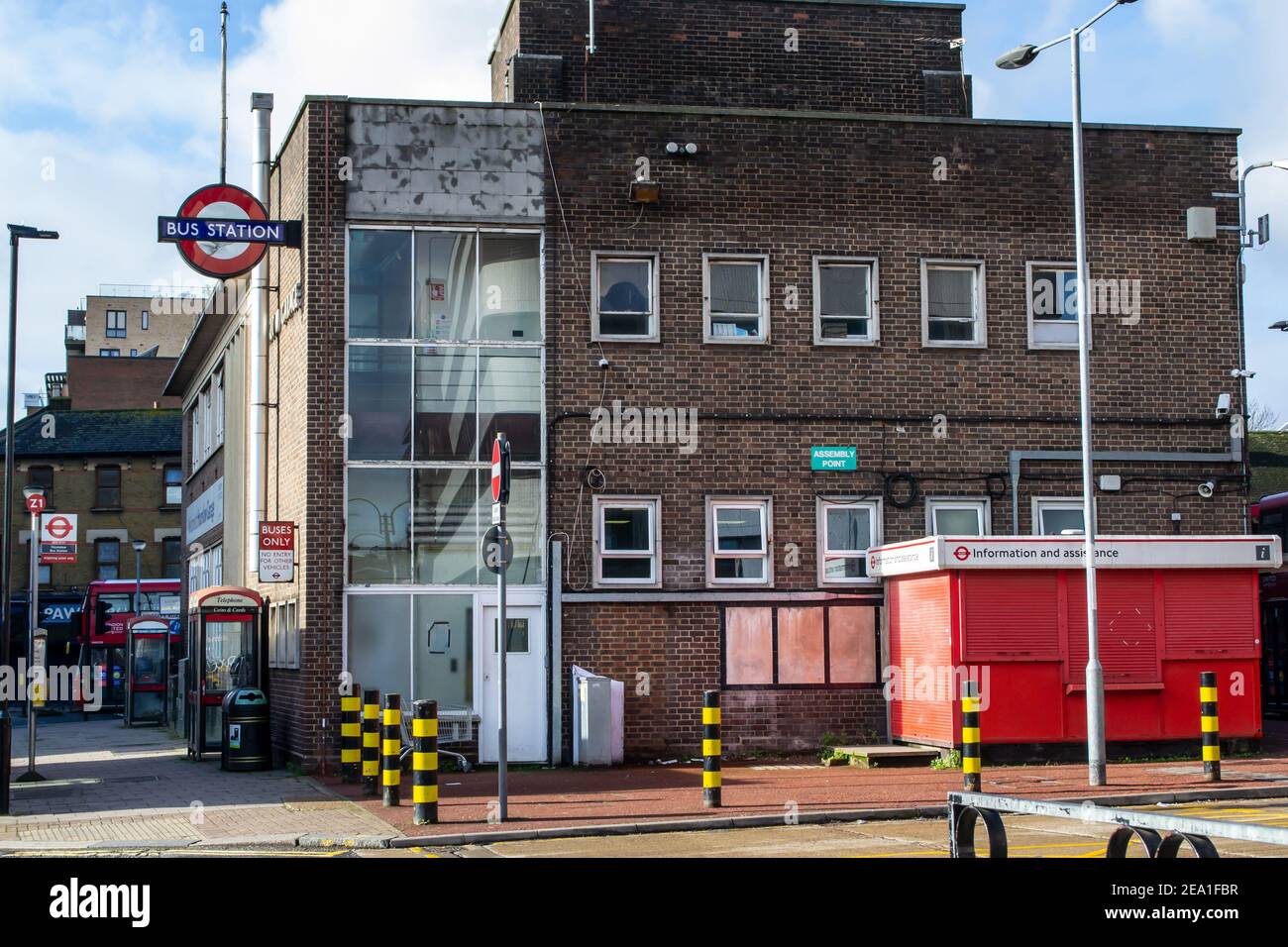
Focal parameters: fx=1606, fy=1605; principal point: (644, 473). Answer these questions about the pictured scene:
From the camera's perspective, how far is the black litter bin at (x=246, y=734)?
2231 centimetres

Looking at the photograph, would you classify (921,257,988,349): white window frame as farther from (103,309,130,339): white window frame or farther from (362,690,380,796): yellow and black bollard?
(103,309,130,339): white window frame

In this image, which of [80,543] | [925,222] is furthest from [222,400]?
[80,543]

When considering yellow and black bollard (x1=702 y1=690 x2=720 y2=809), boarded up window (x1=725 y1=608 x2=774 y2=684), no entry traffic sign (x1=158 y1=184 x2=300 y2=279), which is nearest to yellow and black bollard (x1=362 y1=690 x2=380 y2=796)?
yellow and black bollard (x1=702 y1=690 x2=720 y2=809)

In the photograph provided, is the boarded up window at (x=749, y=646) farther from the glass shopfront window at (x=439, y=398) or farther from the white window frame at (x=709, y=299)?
the white window frame at (x=709, y=299)

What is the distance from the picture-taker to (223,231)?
2248 centimetres

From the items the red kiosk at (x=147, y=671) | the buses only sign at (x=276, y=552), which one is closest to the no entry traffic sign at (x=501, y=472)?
the buses only sign at (x=276, y=552)

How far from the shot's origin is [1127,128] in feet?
77.8

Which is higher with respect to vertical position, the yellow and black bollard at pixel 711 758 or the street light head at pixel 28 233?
the street light head at pixel 28 233

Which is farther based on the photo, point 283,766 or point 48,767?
point 48,767

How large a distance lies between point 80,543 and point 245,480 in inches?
1647

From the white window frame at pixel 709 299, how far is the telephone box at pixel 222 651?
797 centimetres

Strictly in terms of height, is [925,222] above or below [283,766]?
above

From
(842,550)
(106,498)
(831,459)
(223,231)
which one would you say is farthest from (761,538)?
(106,498)
